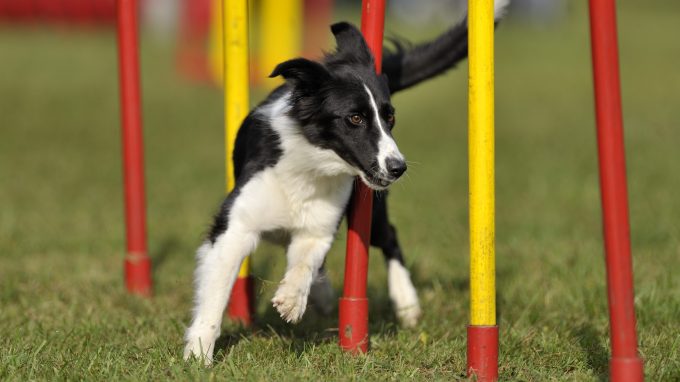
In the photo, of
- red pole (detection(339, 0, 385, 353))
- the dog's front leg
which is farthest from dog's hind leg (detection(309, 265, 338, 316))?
red pole (detection(339, 0, 385, 353))

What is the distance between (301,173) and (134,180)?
1.82 m

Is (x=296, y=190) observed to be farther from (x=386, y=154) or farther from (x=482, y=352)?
(x=482, y=352)

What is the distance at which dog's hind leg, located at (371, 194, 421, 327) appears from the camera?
17.6 ft

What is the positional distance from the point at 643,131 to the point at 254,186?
910 cm

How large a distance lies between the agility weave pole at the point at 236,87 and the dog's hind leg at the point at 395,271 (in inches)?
31.3

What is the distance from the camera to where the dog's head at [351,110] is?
422 centimetres

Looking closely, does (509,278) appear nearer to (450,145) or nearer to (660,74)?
(450,145)

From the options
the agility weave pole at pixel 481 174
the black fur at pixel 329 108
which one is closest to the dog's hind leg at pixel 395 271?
the black fur at pixel 329 108

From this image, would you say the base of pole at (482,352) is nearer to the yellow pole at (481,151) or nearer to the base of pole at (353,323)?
the yellow pole at (481,151)

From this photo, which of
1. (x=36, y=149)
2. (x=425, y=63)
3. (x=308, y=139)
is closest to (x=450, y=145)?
(x=36, y=149)

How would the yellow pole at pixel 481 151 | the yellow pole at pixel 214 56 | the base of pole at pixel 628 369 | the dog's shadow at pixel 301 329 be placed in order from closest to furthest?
the base of pole at pixel 628 369 < the yellow pole at pixel 481 151 < the dog's shadow at pixel 301 329 < the yellow pole at pixel 214 56

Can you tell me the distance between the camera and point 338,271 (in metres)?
6.53

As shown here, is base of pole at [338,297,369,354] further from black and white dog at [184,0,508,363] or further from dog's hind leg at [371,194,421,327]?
dog's hind leg at [371,194,421,327]

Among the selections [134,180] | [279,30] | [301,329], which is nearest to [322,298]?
[301,329]
